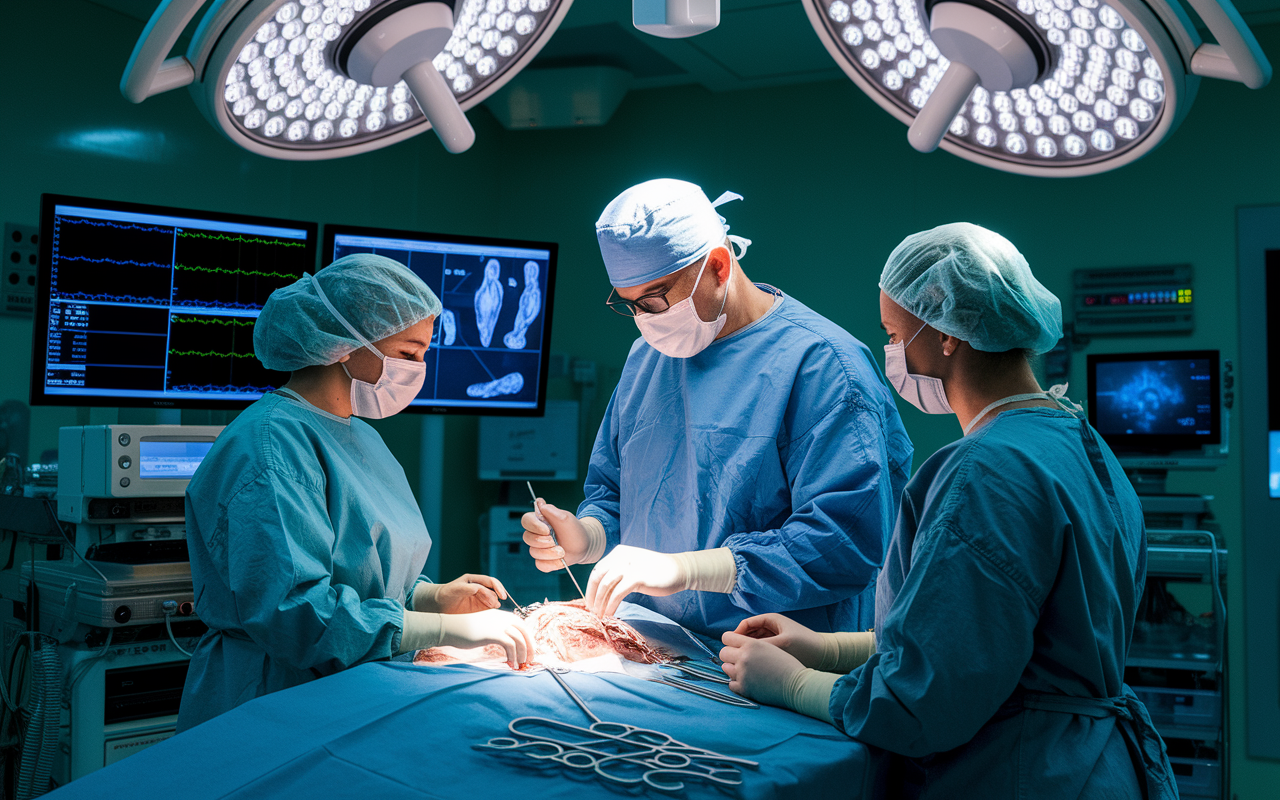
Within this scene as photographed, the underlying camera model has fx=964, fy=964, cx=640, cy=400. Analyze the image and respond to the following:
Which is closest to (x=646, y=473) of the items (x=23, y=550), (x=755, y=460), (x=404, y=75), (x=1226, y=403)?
(x=755, y=460)

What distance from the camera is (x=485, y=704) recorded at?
1191mm

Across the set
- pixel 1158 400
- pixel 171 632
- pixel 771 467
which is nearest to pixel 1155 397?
pixel 1158 400

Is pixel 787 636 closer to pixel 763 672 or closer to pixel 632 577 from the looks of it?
pixel 763 672

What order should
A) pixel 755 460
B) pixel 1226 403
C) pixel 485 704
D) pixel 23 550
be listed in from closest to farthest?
pixel 485 704 < pixel 755 460 < pixel 23 550 < pixel 1226 403

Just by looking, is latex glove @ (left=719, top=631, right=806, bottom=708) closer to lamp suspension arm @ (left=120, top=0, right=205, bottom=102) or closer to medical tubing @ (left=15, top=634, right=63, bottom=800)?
lamp suspension arm @ (left=120, top=0, right=205, bottom=102)

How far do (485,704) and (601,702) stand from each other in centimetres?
15

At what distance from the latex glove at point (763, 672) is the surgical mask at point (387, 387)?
775mm

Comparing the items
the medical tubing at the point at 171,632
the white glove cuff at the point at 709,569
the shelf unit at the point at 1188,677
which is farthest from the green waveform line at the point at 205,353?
the shelf unit at the point at 1188,677

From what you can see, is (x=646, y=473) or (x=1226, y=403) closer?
(x=646, y=473)

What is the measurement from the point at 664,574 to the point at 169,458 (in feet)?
4.48

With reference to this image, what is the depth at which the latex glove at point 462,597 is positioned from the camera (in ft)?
5.84

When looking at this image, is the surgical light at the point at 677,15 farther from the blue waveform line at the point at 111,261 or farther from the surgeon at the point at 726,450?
the blue waveform line at the point at 111,261

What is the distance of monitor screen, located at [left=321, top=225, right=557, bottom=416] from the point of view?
290 centimetres

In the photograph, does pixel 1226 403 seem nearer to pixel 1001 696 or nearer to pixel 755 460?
pixel 755 460
